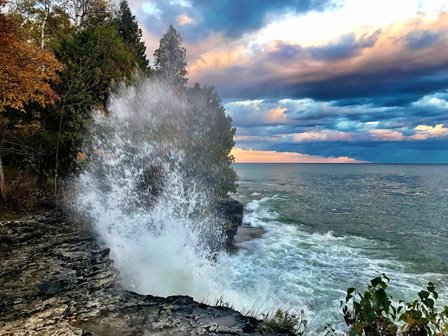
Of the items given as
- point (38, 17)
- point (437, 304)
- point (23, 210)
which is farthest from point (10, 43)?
point (38, 17)

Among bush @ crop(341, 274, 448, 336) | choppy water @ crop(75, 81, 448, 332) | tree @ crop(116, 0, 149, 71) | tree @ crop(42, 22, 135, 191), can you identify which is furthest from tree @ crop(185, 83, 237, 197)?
bush @ crop(341, 274, 448, 336)

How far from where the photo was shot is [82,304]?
8.34 m

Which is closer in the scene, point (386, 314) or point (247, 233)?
point (386, 314)

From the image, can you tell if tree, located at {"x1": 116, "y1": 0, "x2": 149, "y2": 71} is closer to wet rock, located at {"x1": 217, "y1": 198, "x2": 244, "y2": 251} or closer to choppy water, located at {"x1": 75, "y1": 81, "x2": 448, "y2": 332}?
choppy water, located at {"x1": 75, "y1": 81, "x2": 448, "y2": 332}

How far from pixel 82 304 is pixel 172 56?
45.6 metres

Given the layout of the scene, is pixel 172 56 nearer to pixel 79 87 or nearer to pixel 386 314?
pixel 79 87

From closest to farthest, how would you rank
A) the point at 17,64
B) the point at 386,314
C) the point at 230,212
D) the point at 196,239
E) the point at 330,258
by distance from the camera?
the point at 386,314 → the point at 17,64 → the point at 196,239 → the point at 330,258 → the point at 230,212

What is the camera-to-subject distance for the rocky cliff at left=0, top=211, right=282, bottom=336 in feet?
23.8

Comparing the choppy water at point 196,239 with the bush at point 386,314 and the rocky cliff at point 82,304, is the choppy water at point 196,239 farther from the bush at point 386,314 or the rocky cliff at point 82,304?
the bush at point 386,314

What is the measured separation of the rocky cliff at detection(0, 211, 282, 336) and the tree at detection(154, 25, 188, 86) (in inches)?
1560

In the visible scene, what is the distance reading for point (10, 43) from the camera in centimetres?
1357

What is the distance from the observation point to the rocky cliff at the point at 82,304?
23.8 ft

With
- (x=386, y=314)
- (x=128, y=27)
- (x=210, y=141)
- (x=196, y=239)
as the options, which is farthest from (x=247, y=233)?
(x=128, y=27)

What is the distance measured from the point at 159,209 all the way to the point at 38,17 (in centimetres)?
2818
